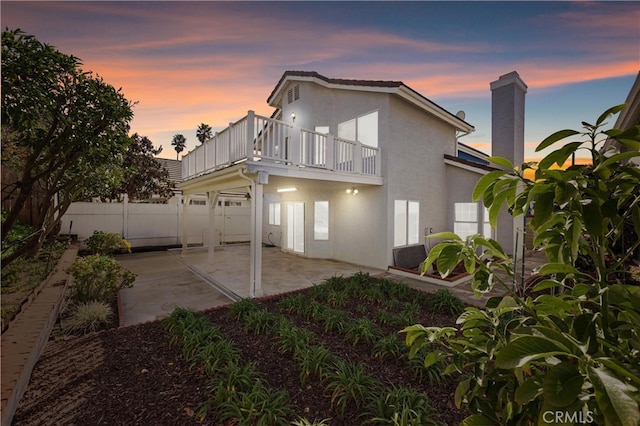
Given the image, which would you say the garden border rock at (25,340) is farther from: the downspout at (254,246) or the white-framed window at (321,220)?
the white-framed window at (321,220)

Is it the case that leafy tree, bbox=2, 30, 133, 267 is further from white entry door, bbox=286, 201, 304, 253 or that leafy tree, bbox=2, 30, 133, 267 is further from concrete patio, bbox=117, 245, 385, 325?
white entry door, bbox=286, 201, 304, 253

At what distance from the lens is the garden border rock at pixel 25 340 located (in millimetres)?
2639

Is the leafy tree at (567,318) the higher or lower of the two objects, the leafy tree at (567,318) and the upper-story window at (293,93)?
the lower

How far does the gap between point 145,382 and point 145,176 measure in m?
16.3

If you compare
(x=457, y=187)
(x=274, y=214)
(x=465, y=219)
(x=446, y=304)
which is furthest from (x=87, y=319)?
(x=457, y=187)

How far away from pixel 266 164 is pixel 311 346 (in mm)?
3892

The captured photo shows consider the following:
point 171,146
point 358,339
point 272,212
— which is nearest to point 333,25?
point 358,339

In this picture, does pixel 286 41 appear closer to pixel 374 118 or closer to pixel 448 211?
pixel 374 118

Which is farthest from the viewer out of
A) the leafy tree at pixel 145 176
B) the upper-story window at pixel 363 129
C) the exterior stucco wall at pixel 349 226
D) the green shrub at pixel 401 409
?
the leafy tree at pixel 145 176

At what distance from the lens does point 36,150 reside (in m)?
3.53

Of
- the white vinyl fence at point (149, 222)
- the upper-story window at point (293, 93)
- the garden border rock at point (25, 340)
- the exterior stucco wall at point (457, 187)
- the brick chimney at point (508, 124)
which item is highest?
the upper-story window at point (293, 93)

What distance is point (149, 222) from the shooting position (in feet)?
41.5

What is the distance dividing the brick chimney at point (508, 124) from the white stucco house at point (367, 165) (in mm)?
30

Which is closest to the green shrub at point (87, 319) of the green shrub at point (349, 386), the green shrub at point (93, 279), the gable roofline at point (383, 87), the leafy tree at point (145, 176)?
the green shrub at point (93, 279)
